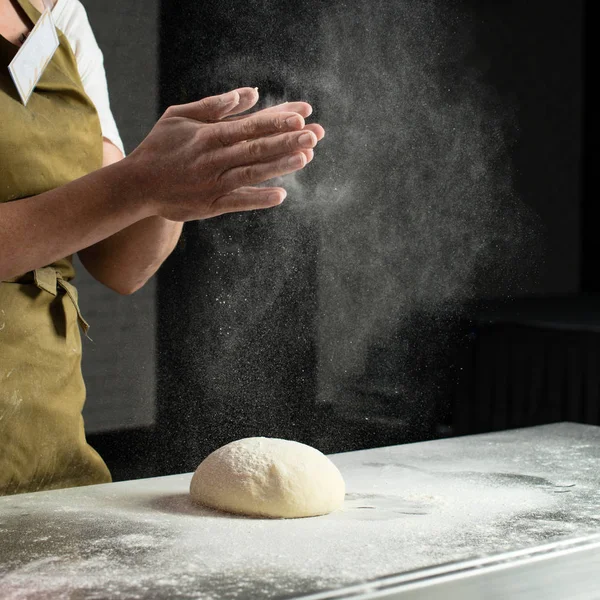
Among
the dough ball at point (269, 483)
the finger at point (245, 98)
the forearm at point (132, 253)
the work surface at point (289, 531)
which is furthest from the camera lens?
the forearm at point (132, 253)

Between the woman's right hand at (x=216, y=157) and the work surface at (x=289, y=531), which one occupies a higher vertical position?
the woman's right hand at (x=216, y=157)

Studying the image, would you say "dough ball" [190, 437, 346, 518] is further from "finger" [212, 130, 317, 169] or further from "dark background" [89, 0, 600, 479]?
"dark background" [89, 0, 600, 479]

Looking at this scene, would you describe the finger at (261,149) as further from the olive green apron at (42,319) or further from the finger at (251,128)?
the olive green apron at (42,319)

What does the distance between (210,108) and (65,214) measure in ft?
0.68

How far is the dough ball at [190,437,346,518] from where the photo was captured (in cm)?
97

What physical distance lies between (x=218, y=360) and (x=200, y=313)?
0.32 feet

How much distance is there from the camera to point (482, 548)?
32.9 inches

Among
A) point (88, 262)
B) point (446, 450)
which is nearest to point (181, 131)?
point (88, 262)

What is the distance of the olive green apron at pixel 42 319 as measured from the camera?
115cm

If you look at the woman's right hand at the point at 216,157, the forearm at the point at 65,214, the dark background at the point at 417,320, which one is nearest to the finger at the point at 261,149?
the woman's right hand at the point at 216,157

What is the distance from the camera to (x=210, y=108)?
3.49ft

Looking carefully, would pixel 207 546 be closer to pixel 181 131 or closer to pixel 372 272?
pixel 181 131

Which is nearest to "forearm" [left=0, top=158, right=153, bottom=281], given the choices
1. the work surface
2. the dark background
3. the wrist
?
the wrist

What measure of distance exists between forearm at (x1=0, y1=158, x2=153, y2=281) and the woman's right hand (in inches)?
0.9
